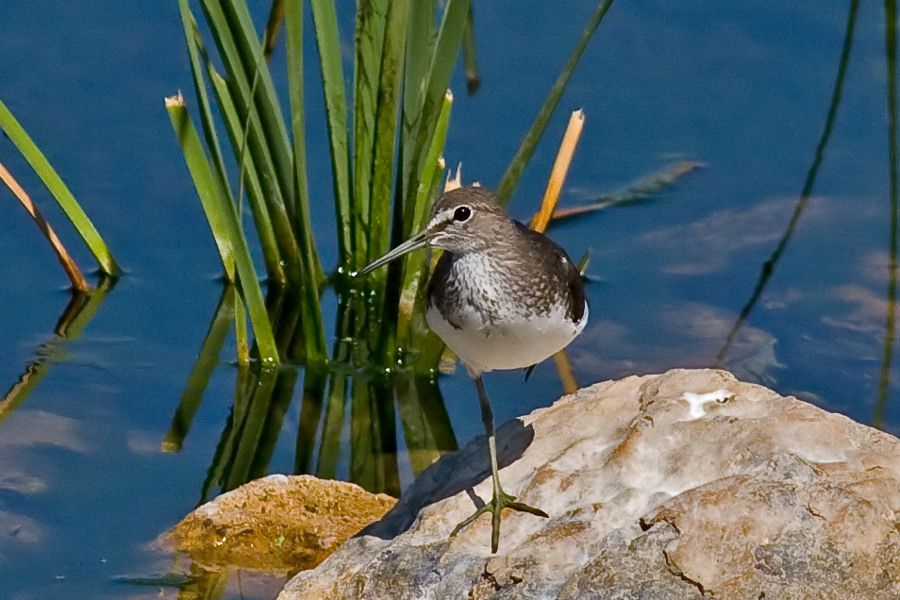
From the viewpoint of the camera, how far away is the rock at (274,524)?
5.85 metres

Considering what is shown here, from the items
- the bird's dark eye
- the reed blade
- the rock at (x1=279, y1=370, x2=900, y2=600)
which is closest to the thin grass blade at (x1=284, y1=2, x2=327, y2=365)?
the reed blade

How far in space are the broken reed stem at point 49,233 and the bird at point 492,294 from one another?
252cm

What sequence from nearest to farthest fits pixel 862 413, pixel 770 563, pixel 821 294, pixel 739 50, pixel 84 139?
1. pixel 770 563
2. pixel 862 413
3. pixel 821 294
4. pixel 84 139
5. pixel 739 50

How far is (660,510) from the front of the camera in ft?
15.1

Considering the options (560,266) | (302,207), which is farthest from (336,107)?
(560,266)

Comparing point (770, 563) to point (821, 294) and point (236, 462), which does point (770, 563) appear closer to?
point (236, 462)

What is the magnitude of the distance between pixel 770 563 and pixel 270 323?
Result: 11.2ft

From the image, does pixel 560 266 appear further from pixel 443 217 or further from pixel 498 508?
pixel 498 508

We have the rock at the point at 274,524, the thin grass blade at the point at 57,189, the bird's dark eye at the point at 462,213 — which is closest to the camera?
the bird's dark eye at the point at 462,213

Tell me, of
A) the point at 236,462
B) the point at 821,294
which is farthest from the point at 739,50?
the point at 236,462

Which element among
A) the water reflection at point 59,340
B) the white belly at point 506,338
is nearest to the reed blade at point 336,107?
the water reflection at point 59,340

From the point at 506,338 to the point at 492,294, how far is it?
6.0 inches

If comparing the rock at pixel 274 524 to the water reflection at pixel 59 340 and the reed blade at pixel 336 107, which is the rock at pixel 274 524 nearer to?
the water reflection at pixel 59 340

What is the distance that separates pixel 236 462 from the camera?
6.65m
